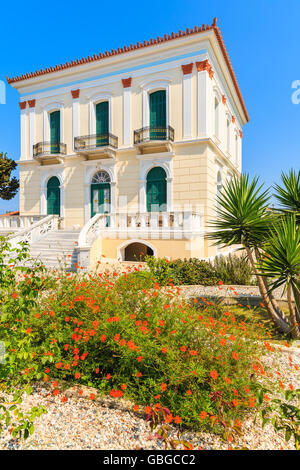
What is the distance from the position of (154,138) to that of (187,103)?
2.44 m

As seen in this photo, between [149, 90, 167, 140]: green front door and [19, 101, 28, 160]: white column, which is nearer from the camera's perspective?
[149, 90, 167, 140]: green front door

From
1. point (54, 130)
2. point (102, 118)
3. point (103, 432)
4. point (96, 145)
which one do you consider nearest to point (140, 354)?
point (103, 432)

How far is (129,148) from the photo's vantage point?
48.5ft

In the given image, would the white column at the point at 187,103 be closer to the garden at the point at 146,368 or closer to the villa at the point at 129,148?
the villa at the point at 129,148

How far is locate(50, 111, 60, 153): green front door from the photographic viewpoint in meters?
16.9

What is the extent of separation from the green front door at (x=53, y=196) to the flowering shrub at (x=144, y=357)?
46.6 ft

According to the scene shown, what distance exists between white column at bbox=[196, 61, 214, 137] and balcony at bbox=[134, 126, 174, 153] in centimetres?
157

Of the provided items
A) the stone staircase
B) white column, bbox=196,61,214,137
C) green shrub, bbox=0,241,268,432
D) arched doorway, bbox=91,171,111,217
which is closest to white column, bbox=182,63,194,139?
white column, bbox=196,61,214,137

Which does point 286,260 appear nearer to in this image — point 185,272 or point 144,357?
point 144,357

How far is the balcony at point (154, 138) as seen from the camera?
13602 millimetres

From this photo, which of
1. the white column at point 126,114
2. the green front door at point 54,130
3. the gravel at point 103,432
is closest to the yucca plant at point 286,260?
the gravel at point 103,432

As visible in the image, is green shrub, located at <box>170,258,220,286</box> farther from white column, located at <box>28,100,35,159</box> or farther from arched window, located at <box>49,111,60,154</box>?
white column, located at <box>28,100,35,159</box>

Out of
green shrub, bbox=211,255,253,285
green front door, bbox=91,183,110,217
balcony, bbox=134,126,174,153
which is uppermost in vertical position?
balcony, bbox=134,126,174,153
